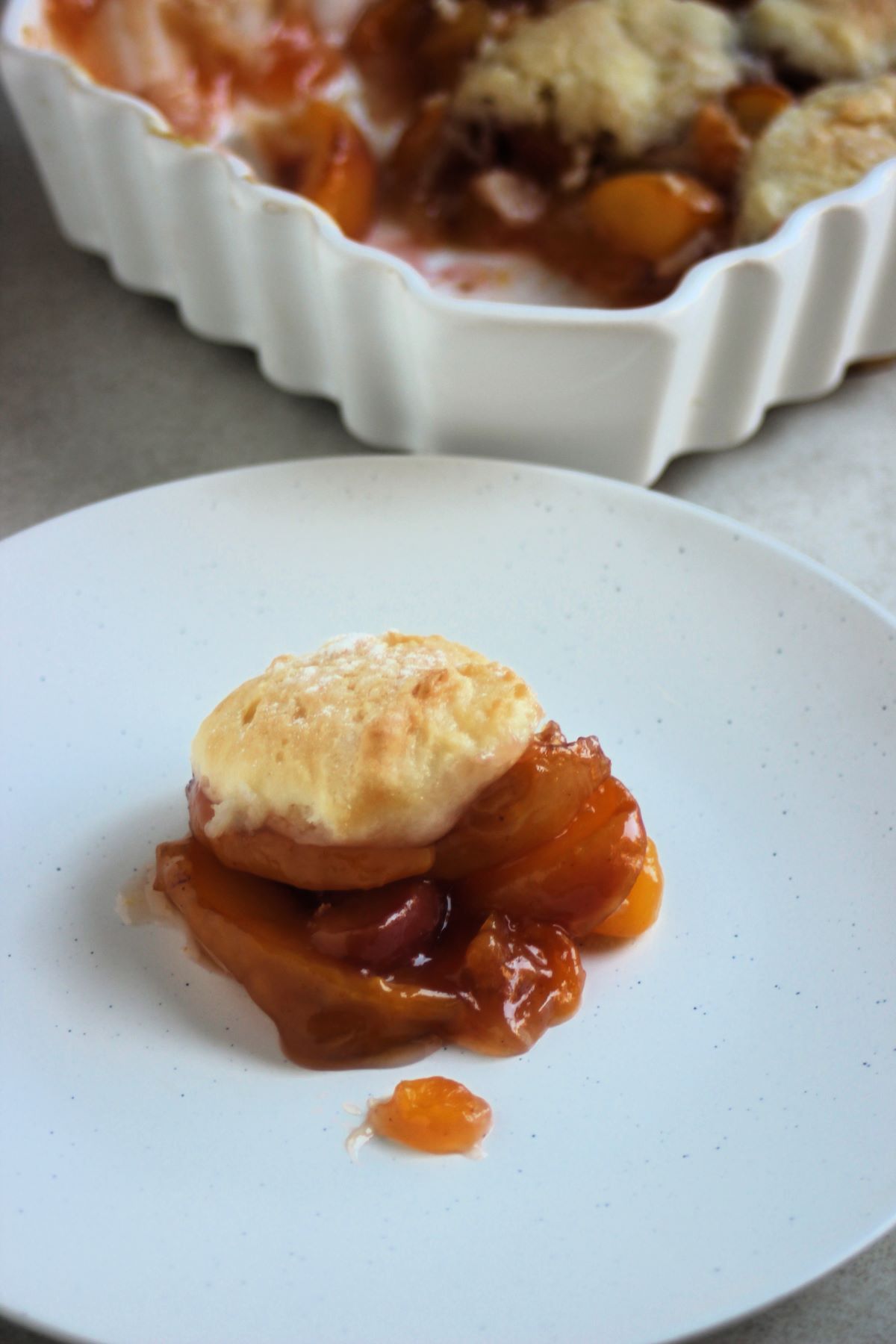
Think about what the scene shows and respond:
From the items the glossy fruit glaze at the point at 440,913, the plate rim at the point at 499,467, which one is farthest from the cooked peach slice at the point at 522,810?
the plate rim at the point at 499,467

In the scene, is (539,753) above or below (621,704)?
above

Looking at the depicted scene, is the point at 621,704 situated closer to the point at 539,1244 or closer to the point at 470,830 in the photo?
the point at 470,830

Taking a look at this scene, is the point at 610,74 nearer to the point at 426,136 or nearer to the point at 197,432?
the point at 426,136

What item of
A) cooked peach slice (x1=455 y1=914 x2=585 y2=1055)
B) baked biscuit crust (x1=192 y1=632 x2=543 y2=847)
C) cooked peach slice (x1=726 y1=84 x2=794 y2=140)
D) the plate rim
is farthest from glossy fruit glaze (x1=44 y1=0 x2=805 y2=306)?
cooked peach slice (x1=455 y1=914 x2=585 y2=1055)

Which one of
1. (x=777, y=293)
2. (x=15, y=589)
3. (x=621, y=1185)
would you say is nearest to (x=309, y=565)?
(x=15, y=589)

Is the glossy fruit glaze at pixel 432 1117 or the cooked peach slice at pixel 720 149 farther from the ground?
the cooked peach slice at pixel 720 149

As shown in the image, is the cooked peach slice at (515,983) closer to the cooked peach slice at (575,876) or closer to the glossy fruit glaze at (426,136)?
the cooked peach slice at (575,876)
